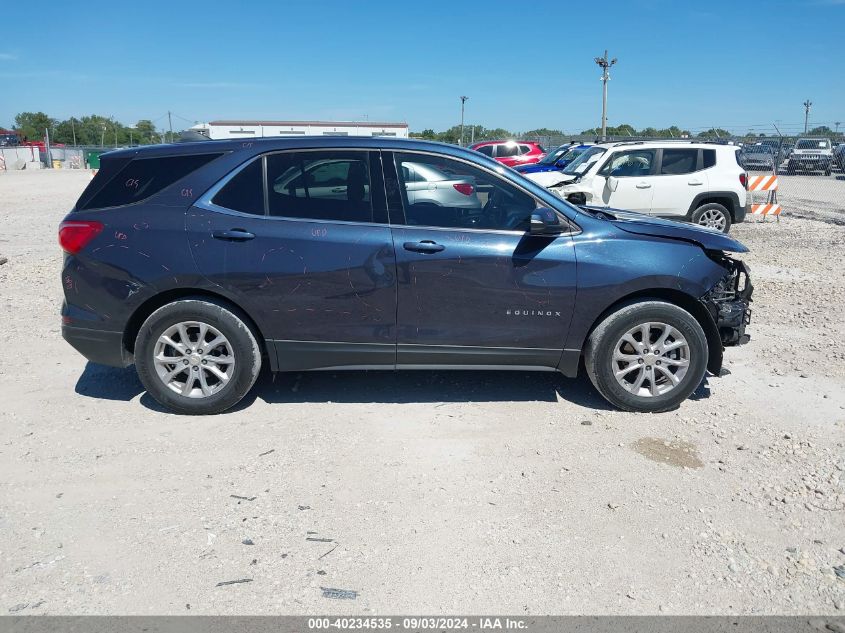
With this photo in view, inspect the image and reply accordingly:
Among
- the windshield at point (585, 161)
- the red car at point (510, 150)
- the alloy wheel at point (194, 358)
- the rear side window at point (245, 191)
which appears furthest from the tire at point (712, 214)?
the red car at point (510, 150)

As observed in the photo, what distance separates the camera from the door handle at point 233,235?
15.3 ft

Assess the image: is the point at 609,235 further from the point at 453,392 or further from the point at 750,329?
the point at 750,329

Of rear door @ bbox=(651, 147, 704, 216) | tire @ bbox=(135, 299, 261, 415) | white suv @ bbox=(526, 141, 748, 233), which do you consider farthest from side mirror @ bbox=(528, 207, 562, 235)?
rear door @ bbox=(651, 147, 704, 216)

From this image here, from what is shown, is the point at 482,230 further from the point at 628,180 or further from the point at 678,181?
the point at 678,181

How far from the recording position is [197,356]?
4758mm

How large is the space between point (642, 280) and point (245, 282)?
8.69 ft

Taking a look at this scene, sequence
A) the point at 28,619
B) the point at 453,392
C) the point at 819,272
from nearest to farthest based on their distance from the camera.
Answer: the point at 28,619 → the point at 453,392 → the point at 819,272

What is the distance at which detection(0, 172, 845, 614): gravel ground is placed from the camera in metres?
3.06

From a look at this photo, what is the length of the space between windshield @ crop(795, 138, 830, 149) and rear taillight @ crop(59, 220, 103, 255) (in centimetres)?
3660

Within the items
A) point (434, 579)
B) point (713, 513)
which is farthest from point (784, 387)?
point (434, 579)

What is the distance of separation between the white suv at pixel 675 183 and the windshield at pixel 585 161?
0.52 m

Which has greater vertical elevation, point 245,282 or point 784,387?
point 245,282

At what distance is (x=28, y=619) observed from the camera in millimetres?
2846

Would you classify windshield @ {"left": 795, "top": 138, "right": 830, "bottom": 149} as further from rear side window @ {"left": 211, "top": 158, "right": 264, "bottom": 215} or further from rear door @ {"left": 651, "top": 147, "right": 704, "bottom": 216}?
rear side window @ {"left": 211, "top": 158, "right": 264, "bottom": 215}
